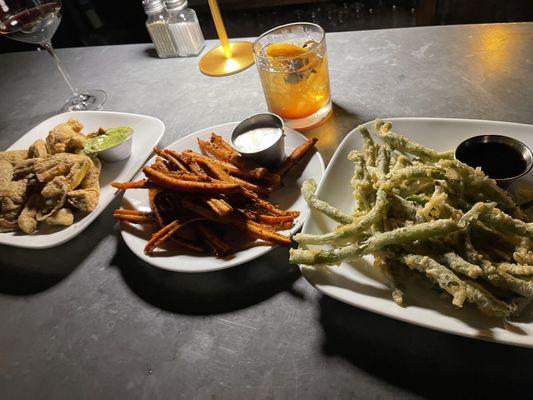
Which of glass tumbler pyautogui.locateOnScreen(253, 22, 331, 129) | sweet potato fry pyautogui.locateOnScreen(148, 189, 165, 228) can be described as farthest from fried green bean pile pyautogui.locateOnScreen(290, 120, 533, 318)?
glass tumbler pyautogui.locateOnScreen(253, 22, 331, 129)

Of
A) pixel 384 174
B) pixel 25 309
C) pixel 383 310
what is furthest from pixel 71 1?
pixel 383 310

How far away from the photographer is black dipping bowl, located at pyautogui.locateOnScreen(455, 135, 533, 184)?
1015mm

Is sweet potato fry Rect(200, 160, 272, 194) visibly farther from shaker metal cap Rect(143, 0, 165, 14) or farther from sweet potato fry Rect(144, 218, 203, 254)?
shaker metal cap Rect(143, 0, 165, 14)

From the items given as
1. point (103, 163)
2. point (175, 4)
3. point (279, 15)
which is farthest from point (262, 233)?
point (279, 15)

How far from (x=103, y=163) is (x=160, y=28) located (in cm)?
110

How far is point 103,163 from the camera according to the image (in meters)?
1.71

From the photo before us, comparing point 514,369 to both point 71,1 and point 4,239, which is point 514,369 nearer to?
point 4,239

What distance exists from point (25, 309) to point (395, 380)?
46.4 inches

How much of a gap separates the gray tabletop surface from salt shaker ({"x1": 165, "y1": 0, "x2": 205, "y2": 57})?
74cm

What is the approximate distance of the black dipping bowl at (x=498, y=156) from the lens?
101 cm

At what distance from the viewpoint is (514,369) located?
2.79 ft

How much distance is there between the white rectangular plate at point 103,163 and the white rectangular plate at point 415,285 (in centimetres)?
82

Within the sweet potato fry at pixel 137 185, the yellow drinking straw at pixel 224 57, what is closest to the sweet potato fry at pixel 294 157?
the sweet potato fry at pixel 137 185

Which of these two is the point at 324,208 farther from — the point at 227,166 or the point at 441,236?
the point at 227,166
